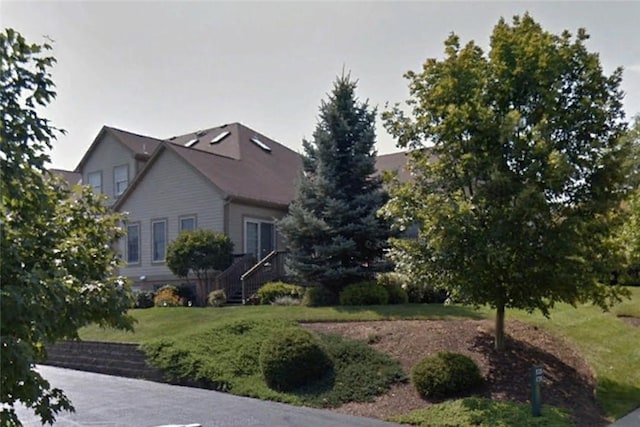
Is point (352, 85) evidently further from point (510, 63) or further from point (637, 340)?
point (637, 340)

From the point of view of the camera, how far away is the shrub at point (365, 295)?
622 inches

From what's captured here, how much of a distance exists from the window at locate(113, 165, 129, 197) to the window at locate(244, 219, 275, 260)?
308 inches

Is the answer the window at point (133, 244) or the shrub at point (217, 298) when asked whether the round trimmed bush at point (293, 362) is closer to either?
the shrub at point (217, 298)

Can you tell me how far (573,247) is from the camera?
8.84 metres

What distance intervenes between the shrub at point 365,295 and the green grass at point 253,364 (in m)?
3.28

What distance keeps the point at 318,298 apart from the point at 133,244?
40.0 ft

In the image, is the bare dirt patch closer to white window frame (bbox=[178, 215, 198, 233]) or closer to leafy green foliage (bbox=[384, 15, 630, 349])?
leafy green foliage (bbox=[384, 15, 630, 349])

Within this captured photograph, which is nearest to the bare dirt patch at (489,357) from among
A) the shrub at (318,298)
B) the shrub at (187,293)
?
the shrub at (318,298)

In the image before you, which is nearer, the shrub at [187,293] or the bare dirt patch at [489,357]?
the bare dirt patch at [489,357]

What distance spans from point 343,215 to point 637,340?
904cm

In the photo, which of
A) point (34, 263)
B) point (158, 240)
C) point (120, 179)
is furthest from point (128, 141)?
point (34, 263)

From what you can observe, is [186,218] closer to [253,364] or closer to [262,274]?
[262,274]

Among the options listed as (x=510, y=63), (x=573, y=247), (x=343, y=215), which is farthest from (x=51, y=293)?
(x=343, y=215)

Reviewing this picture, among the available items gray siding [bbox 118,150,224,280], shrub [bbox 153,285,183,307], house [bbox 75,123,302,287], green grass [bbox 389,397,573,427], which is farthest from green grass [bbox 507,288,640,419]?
gray siding [bbox 118,150,224,280]
